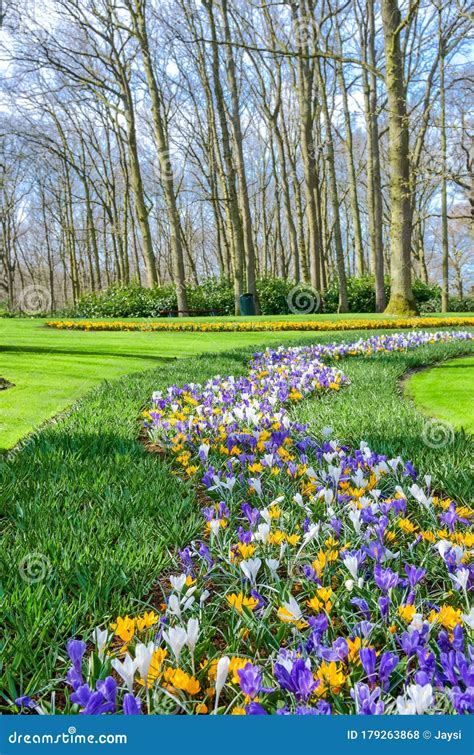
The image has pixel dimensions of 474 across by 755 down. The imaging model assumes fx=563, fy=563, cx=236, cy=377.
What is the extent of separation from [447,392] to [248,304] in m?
13.8

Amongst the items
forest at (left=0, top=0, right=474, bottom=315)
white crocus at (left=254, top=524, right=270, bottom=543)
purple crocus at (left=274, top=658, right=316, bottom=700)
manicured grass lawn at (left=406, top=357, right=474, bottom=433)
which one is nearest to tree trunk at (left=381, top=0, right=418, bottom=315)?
forest at (left=0, top=0, right=474, bottom=315)

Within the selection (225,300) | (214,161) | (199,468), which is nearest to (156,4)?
(214,161)

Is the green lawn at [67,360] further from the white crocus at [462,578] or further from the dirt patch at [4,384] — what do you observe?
the white crocus at [462,578]

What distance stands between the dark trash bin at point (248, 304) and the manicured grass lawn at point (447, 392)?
11.9 meters

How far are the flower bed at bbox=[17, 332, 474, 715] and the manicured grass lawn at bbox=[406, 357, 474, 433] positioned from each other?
222 cm

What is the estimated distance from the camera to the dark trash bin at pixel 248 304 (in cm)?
1958

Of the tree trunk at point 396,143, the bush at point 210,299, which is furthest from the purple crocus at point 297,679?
the bush at point 210,299

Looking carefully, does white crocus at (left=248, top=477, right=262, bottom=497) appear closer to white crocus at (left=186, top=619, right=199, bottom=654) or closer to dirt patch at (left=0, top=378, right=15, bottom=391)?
white crocus at (left=186, top=619, right=199, bottom=654)

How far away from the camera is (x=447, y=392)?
6316 mm

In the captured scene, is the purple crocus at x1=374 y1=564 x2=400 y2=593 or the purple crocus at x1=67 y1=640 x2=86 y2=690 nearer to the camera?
the purple crocus at x1=67 y1=640 x2=86 y2=690

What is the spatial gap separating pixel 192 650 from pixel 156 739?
1.09 feet

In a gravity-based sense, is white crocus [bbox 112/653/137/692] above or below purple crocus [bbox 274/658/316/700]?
above

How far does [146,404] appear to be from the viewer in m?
5.40

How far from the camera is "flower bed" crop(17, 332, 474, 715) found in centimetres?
150
